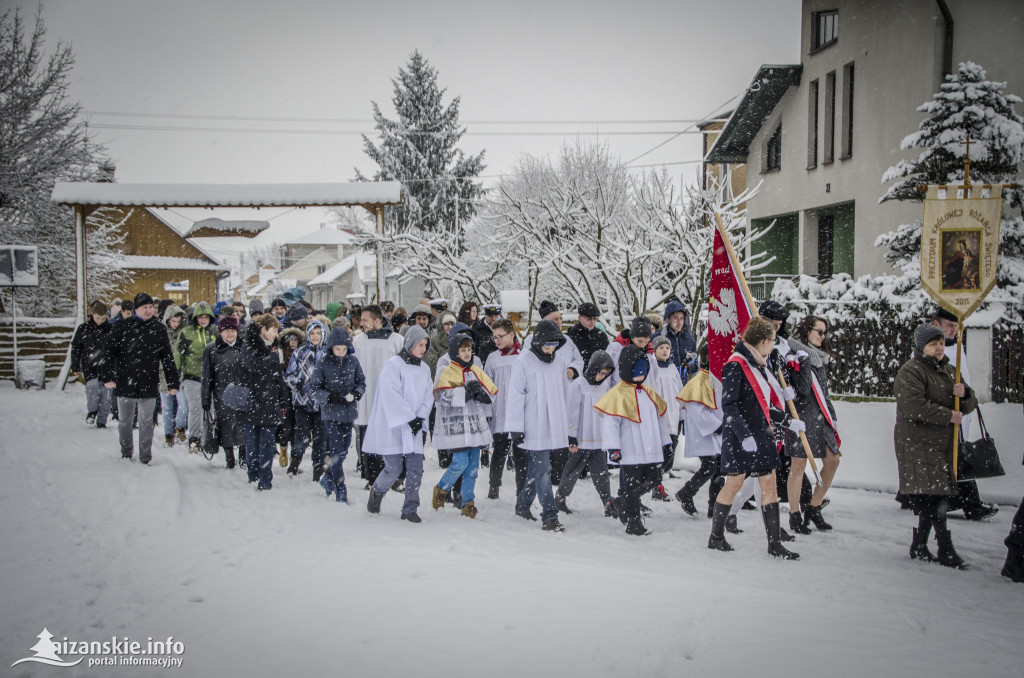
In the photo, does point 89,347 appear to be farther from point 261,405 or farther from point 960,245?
point 960,245

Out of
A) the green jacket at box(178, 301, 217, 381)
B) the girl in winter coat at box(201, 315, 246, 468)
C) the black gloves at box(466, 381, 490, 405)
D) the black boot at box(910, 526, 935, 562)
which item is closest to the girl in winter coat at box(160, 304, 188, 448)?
the green jacket at box(178, 301, 217, 381)

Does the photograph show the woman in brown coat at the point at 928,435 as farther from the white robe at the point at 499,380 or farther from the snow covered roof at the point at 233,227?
the snow covered roof at the point at 233,227

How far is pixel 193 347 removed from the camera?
10.9m

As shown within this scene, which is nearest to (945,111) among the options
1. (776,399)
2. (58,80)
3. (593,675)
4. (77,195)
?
(776,399)

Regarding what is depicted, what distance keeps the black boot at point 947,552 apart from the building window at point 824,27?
19385mm

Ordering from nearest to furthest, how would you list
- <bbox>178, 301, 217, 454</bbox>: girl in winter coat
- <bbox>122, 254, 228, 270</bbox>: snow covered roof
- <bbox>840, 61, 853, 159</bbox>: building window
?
<bbox>178, 301, 217, 454</bbox>: girl in winter coat
<bbox>840, 61, 853, 159</bbox>: building window
<bbox>122, 254, 228, 270</bbox>: snow covered roof

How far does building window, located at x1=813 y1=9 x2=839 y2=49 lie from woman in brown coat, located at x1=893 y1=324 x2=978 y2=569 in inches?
727

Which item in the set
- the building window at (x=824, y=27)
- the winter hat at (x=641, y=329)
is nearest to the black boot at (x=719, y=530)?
the winter hat at (x=641, y=329)

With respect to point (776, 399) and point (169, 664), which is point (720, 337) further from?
point (169, 664)

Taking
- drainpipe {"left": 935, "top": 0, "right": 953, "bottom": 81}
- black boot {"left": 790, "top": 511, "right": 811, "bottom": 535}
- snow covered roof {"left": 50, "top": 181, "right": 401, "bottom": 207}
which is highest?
drainpipe {"left": 935, "top": 0, "right": 953, "bottom": 81}

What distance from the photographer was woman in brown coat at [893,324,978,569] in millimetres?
6059

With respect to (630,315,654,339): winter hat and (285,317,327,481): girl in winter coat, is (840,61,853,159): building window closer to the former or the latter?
(630,315,654,339): winter hat

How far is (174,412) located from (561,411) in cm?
670

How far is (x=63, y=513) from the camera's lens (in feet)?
22.9
